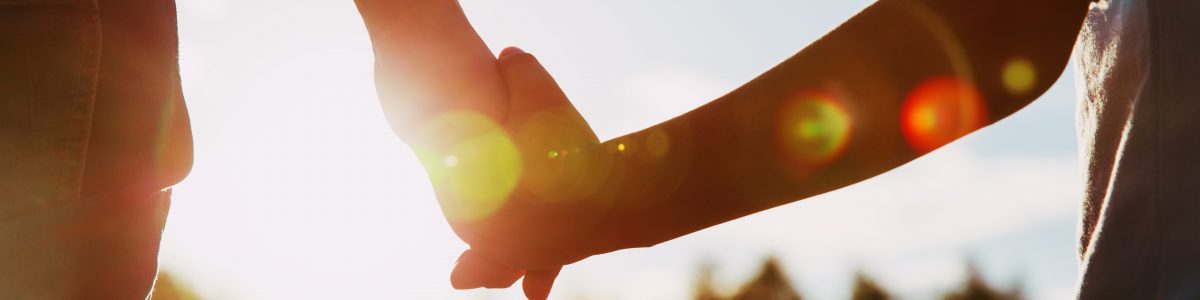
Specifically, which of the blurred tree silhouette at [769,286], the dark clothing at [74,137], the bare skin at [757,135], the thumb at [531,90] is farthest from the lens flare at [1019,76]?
the blurred tree silhouette at [769,286]

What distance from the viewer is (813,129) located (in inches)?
43.8

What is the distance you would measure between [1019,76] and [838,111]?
220mm

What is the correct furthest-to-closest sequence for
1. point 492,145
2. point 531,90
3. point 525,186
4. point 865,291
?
point 865,291 → point 531,90 → point 492,145 → point 525,186

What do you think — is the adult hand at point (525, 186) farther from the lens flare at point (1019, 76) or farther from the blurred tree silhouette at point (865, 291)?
the blurred tree silhouette at point (865, 291)

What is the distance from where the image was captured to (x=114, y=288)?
4.99 ft

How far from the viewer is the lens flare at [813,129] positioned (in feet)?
3.62

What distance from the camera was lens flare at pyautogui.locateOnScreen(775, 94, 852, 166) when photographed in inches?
43.4

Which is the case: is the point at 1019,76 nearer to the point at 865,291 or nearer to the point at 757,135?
the point at 757,135

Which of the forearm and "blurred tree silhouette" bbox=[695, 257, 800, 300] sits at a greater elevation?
the forearm

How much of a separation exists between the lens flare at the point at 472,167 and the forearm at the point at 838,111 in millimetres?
256

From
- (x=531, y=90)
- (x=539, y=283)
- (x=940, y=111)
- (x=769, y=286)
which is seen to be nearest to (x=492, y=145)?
(x=531, y=90)

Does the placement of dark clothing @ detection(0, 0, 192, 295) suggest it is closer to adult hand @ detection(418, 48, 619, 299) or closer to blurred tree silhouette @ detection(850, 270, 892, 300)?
adult hand @ detection(418, 48, 619, 299)

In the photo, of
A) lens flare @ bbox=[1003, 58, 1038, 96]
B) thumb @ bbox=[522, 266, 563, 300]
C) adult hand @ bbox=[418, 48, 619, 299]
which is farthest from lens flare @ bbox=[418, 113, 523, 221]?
lens flare @ bbox=[1003, 58, 1038, 96]

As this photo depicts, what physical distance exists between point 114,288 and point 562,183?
2.88ft
